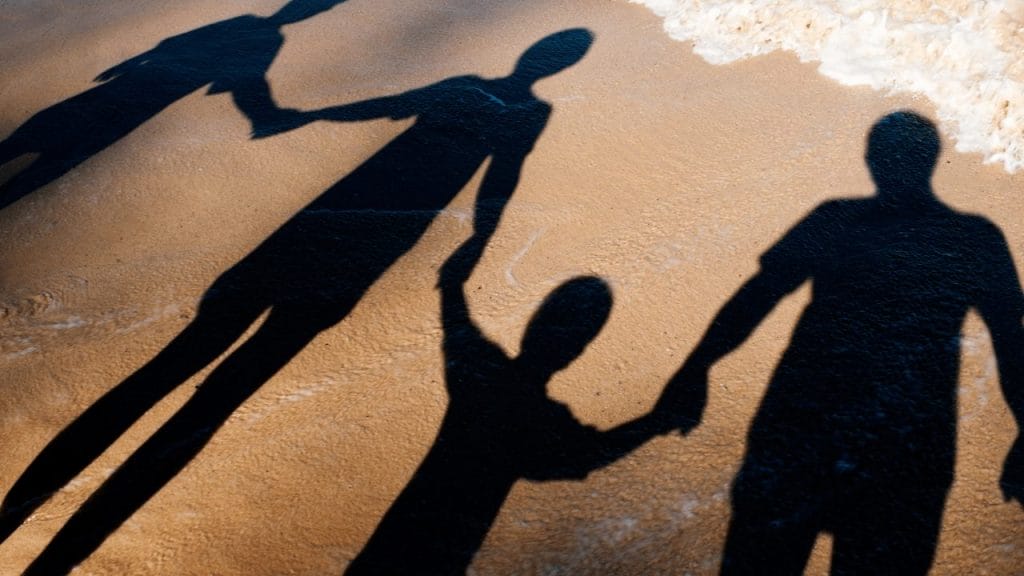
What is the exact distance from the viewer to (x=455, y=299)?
4168 mm

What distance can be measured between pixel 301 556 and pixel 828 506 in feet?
6.67

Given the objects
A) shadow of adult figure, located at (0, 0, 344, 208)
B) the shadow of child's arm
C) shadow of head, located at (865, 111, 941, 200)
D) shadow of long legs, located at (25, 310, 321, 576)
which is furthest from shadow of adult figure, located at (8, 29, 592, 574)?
shadow of head, located at (865, 111, 941, 200)

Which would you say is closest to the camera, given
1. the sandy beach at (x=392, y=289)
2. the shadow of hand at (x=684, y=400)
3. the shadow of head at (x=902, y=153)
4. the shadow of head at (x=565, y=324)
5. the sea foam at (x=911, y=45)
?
the sandy beach at (x=392, y=289)

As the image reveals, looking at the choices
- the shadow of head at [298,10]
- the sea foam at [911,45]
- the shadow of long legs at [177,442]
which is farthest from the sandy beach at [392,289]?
the shadow of head at [298,10]

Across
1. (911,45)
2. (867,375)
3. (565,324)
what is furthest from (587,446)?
(911,45)

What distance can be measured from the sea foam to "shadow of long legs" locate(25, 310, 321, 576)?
4.00 m

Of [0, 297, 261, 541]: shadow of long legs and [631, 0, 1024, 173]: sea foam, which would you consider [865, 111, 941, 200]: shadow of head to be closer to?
[631, 0, 1024, 173]: sea foam

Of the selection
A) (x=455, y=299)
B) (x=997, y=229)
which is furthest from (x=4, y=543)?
(x=997, y=229)

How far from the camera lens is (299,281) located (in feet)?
14.2

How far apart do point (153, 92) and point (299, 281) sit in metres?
2.94

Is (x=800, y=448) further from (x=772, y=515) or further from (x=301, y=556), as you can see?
(x=301, y=556)

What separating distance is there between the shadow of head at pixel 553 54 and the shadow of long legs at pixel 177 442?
3014 millimetres

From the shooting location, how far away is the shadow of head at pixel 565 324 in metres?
3.80

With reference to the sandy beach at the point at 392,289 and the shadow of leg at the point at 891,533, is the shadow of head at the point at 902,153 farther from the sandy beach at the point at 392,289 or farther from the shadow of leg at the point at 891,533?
the shadow of leg at the point at 891,533
